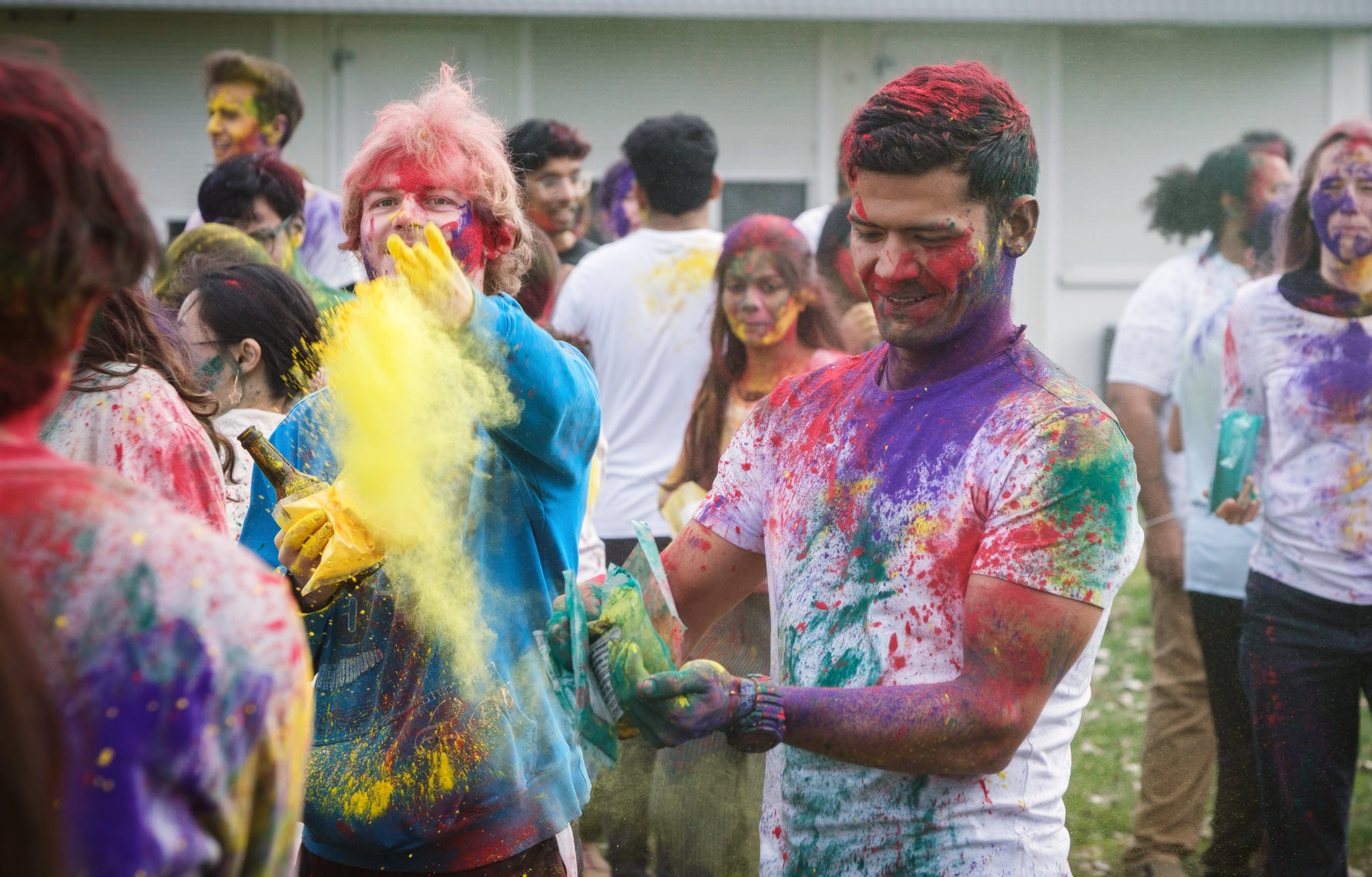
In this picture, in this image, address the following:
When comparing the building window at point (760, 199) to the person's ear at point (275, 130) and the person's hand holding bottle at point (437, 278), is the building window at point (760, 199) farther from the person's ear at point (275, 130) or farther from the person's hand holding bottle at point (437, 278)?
the person's hand holding bottle at point (437, 278)

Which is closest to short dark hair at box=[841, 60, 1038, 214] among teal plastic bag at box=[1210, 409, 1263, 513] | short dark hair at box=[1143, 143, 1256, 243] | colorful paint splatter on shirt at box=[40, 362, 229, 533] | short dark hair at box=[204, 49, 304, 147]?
colorful paint splatter on shirt at box=[40, 362, 229, 533]

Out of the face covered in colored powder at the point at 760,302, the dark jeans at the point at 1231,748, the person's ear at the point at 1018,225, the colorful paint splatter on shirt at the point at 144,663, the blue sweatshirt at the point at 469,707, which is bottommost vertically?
the dark jeans at the point at 1231,748

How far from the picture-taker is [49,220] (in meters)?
1.14

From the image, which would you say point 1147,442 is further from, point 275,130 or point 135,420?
point 275,130

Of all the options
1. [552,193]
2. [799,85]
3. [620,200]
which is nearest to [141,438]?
[552,193]

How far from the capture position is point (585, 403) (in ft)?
7.11

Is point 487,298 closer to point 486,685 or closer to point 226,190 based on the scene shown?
point 486,685

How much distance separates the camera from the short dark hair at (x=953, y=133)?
195 centimetres

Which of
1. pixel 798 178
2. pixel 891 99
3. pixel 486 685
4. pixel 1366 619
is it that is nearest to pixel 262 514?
pixel 486 685

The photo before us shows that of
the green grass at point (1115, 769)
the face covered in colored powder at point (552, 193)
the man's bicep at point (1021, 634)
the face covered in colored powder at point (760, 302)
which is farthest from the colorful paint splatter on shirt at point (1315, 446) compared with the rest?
the face covered in colored powder at point (552, 193)

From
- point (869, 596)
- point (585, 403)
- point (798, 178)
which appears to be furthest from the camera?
point (798, 178)

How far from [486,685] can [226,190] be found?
3047 millimetres

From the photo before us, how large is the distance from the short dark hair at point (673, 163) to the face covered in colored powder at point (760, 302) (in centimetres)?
67

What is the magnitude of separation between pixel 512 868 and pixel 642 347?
280cm
